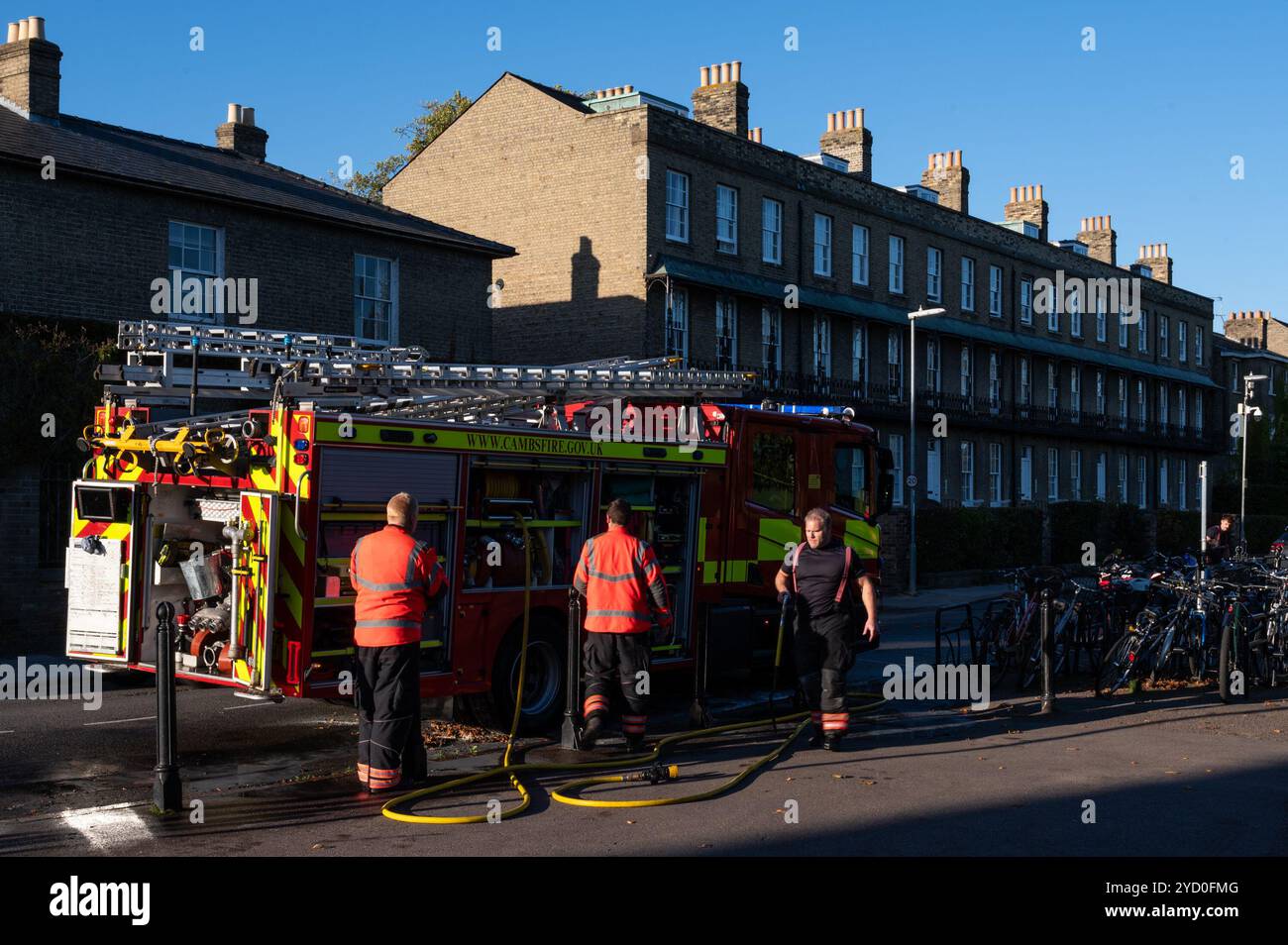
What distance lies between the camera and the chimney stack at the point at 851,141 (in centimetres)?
4128

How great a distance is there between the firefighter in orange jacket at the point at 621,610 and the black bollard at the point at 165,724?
3.21m

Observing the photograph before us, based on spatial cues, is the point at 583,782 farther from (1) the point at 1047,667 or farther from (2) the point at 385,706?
(1) the point at 1047,667

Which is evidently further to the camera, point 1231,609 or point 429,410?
point 1231,609

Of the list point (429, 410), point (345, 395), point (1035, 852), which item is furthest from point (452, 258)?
point (1035, 852)

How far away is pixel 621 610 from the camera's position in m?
10.1

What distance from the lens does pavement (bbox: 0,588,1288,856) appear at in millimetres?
7508

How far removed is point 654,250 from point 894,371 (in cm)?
1231

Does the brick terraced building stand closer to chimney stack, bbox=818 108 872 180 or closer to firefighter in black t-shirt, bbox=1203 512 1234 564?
chimney stack, bbox=818 108 872 180

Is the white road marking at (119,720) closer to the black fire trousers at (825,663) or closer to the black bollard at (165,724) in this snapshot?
the black bollard at (165,724)

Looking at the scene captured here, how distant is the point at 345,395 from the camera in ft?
34.8

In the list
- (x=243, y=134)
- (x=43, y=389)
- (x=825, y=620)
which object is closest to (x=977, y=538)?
(x=243, y=134)

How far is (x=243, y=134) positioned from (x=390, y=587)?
22.7 meters

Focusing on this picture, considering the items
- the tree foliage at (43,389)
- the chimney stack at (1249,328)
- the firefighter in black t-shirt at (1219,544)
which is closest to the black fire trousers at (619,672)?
the tree foliage at (43,389)
